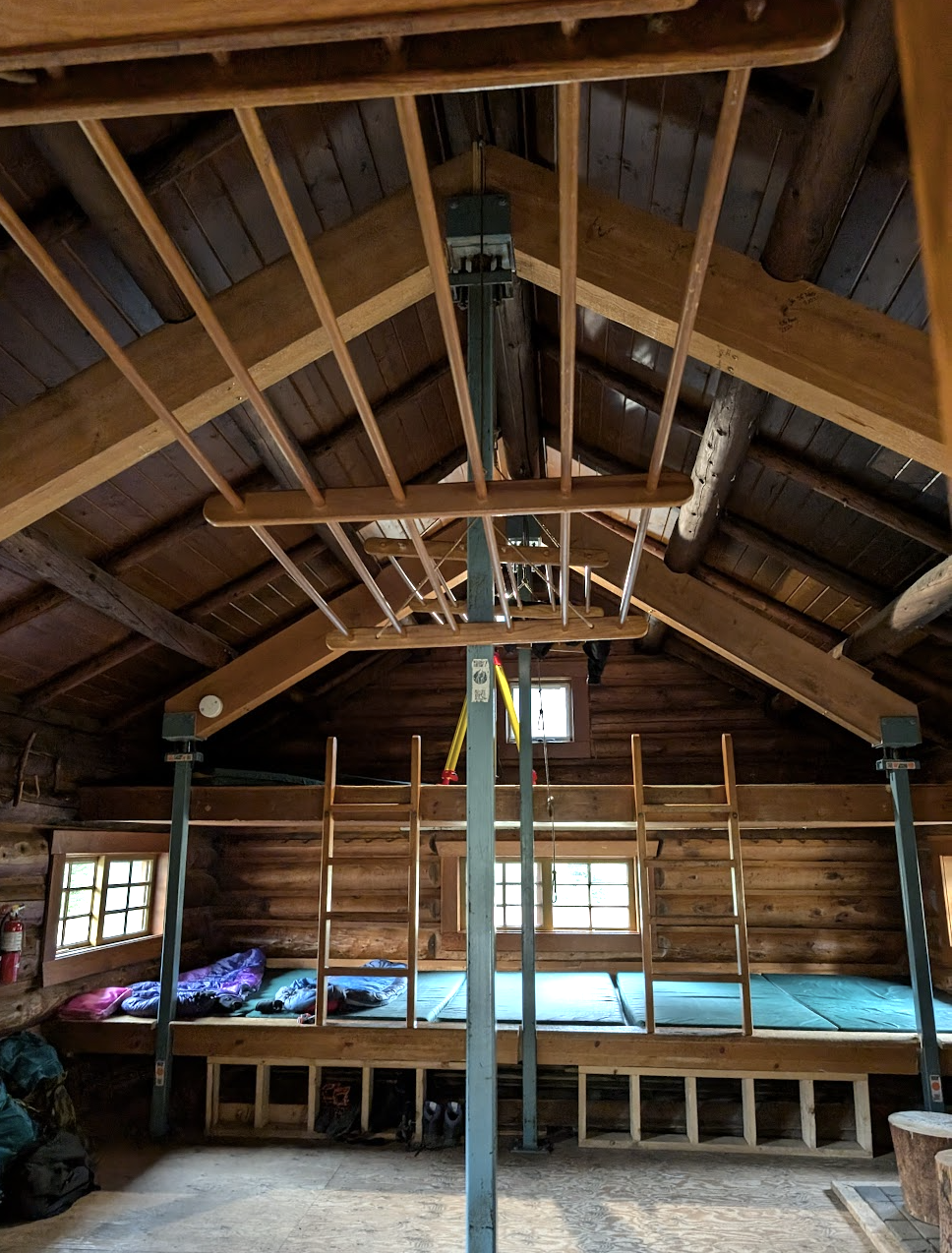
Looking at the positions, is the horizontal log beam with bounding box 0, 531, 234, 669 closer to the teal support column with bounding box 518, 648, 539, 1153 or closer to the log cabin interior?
the log cabin interior

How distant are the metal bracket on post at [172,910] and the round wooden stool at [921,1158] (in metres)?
4.66

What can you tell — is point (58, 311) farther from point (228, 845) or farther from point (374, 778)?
point (228, 845)

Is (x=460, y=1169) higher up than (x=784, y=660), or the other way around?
(x=784, y=660)

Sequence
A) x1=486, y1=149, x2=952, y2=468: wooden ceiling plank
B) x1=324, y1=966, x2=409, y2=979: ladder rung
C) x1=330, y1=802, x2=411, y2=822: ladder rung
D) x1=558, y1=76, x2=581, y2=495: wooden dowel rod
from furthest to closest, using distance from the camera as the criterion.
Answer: x1=330, y1=802, x2=411, y2=822: ladder rung < x1=324, y1=966, x2=409, y2=979: ladder rung < x1=486, y1=149, x2=952, y2=468: wooden ceiling plank < x1=558, y1=76, x2=581, y2=495: wooden dowel rod

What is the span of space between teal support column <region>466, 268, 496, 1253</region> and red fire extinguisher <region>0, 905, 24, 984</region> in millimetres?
3738

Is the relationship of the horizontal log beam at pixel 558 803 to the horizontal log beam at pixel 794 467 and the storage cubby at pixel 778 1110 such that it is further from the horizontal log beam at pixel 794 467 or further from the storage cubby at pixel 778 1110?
the horizontal log beam at pixel 794 467

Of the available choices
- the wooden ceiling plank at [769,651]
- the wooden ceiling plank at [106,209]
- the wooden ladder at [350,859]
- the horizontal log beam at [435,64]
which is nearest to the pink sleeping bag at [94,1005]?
the wooden ladder at [350,859]

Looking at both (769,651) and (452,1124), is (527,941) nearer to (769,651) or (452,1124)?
(452,1124)

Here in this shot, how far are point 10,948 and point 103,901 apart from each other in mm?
1506

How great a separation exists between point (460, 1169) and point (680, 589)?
4.09m

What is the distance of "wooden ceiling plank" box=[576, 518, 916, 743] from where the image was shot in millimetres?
5766

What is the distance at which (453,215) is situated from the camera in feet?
11.9

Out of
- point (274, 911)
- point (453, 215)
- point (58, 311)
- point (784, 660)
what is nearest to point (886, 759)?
point (784, 660)

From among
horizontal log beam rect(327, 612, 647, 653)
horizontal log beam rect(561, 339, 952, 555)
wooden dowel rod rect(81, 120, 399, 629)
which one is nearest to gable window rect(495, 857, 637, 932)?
horizontal log beam rect(561, 339, 952, 555)
